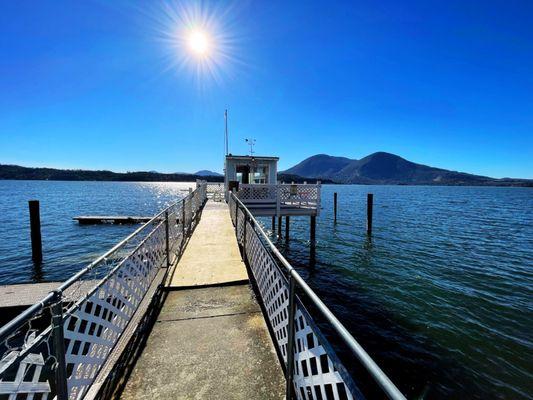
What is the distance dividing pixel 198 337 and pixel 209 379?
0.89 metres

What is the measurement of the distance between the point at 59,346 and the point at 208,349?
1.88m

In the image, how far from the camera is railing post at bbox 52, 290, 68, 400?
227cm

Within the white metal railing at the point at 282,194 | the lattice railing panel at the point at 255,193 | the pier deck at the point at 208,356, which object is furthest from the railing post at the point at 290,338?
the lattice railing panel at the point at 255,193

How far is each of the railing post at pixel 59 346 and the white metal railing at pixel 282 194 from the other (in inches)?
488

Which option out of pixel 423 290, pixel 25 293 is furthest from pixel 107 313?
pixel 423 290

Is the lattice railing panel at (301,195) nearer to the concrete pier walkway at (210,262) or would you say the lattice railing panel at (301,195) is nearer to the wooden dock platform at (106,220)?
the concrete pier walkway at (210,262)

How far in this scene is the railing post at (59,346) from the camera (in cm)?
227

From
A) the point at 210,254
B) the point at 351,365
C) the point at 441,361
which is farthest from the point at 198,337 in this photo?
the point at 441,361

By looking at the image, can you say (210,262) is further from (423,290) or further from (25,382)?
(423,290)

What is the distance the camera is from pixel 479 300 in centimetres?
1005

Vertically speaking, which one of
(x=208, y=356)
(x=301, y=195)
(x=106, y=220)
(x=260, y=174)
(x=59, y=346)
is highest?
(x=260, y=174)

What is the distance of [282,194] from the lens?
1541 cm

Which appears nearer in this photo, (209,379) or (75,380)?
(75,380)

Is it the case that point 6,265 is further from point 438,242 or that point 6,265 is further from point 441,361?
point 438,242
